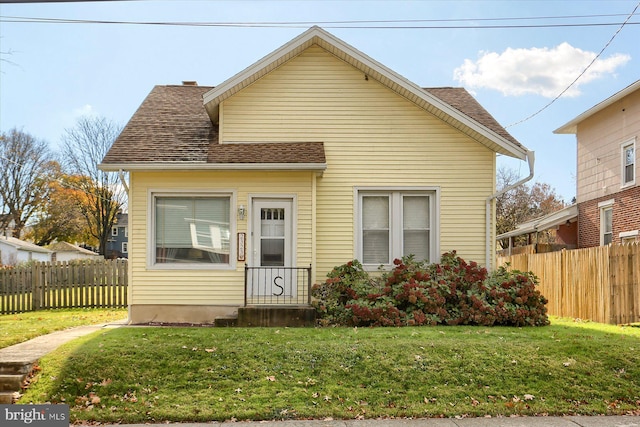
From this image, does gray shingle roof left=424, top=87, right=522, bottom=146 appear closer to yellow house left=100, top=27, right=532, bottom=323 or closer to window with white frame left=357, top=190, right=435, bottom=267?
yellow house left=100, top=27, right=532, bottom=323

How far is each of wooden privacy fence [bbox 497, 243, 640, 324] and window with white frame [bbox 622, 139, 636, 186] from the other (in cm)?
663

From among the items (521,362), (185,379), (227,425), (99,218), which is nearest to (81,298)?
(185,379)

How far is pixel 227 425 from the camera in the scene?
6738 millimetres

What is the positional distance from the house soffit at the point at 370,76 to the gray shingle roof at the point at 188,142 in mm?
478

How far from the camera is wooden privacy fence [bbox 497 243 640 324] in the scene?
43.2 feet

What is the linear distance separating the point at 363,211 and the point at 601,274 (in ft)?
18.7

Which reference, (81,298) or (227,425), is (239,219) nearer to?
(227,425)

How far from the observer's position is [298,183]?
12570 millimetres

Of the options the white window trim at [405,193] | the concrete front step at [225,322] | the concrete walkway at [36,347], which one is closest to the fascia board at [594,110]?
the white window trim at [405,193]

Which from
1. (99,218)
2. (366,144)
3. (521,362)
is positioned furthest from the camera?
(99,218)

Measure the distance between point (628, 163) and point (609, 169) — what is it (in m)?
1.12

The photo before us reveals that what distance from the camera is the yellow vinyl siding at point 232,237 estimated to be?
40.9 feet

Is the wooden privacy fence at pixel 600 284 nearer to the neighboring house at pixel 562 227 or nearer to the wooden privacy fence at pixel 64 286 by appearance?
the neighboring house at pixel 562 227

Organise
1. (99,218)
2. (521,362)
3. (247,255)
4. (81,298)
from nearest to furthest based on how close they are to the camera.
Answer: (521,362) < (247,255) < (81,298) < (99,218)
